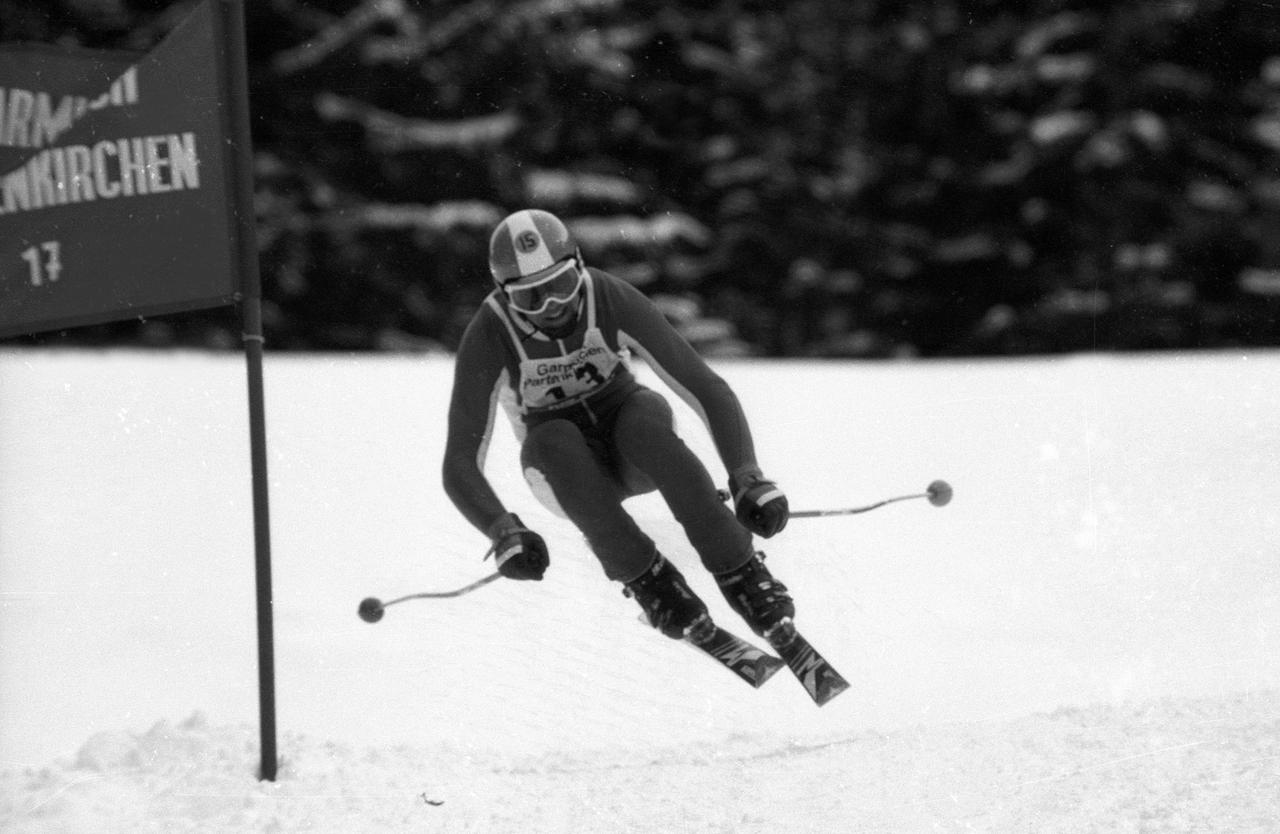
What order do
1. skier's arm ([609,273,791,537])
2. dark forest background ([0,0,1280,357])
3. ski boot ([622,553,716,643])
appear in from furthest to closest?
dark forest background ([0,0,1280,357]) < ski boot ([622,553,716,643]) < skier's arm ([609,273,791,537])

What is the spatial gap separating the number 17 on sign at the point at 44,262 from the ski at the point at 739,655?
221cm

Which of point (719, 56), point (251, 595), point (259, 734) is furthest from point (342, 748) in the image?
point (719, 56)

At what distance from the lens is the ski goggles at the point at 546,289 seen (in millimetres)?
4230

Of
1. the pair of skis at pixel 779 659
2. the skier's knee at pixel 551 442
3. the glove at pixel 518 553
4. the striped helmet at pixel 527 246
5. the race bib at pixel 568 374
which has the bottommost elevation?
the pair of skis at pixel 779 659

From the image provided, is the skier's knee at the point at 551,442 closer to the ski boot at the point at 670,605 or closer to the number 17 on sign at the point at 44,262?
the ski boot at the point at 670,605

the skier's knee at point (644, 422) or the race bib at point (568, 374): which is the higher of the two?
the race bib at point (568, 374)

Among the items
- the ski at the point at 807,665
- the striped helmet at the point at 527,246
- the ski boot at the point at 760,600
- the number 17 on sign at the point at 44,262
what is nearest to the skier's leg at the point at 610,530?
the ski boot at the point at 760,600

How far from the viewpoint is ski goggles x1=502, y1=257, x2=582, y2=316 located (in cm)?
423

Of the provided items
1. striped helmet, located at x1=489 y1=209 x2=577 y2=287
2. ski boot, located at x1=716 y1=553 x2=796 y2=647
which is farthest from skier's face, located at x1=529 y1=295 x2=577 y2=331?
ski boot, located at x1=716 y1=553 x2=796 y2=647

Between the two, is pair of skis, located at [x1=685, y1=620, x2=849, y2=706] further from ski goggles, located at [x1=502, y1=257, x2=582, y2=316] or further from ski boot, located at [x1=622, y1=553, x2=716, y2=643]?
ski goggles, located at [x1=502, y1=257, x2=582, y2=316]

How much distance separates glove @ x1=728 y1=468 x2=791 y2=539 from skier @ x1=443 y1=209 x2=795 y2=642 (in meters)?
0.08

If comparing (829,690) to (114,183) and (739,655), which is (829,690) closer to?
(739,655)

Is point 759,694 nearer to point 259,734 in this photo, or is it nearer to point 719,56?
point 259,734

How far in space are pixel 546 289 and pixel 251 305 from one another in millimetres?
899
